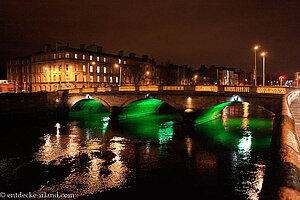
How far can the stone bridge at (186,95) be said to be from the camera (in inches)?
1081

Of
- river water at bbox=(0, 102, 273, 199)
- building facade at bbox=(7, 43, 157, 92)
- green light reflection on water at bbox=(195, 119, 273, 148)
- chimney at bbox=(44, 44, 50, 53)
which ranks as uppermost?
chimney at bbox=(44, 44, 50, 53)

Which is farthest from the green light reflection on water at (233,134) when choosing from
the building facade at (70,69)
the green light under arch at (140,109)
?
the building facade at (70,69)

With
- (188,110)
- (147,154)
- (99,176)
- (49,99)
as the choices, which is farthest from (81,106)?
(99,176)

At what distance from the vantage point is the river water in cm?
1466

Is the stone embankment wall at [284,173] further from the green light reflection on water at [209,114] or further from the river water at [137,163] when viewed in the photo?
the green light reflection on water at [209,114]

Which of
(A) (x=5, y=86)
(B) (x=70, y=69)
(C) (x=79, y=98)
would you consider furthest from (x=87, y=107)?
(A) (x=5, y=86)

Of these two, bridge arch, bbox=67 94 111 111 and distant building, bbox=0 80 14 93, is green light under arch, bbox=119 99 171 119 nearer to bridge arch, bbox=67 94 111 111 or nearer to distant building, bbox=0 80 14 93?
bridge arch, bbox=67 94 111 111

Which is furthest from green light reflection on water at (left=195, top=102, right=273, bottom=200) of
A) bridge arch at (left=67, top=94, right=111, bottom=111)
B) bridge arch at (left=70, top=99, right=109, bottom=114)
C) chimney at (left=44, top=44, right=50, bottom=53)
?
chimney at (left=44, top=44, right=50, bottom=53)

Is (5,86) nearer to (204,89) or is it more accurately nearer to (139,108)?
(139,108)

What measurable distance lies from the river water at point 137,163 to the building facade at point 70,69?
51.0m

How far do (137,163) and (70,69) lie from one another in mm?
70607

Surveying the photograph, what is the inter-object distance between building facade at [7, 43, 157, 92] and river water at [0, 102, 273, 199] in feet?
167

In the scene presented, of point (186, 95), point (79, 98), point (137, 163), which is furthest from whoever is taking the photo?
point (79, 98)

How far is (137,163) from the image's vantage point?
19.5 m
